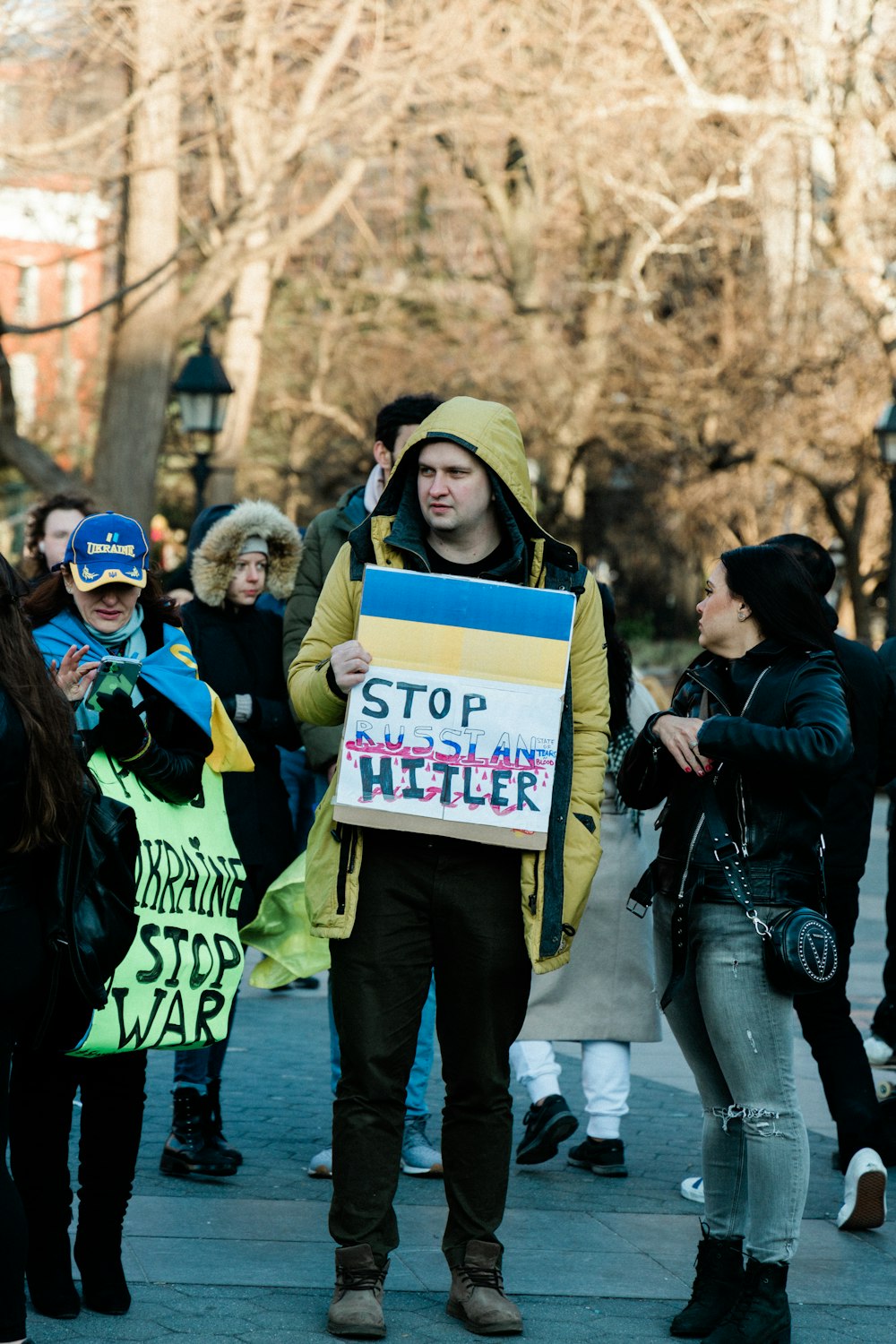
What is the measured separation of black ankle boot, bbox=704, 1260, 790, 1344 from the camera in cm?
432

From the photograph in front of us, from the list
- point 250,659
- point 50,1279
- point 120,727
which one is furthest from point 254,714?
point 50,1279

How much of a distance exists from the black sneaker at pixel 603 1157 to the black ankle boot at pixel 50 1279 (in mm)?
2168

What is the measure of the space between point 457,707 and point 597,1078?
2.12 metres

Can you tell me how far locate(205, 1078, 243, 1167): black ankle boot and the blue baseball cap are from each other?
76.2 inches

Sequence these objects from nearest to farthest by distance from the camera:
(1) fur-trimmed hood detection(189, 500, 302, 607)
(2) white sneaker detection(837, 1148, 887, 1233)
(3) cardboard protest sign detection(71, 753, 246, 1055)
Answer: (3) cardboard protest sign detection(71, 753, 246, 1055) → (2) white sneaker detection(837, 1148, 887, 1233) → (1) fur-trimmed hood detection(189, 500, 302, 607)

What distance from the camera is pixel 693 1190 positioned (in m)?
5.73

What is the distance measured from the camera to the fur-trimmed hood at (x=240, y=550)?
6078mm

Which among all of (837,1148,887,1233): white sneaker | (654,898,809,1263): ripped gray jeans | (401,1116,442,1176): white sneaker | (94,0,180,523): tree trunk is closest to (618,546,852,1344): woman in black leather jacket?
(654,898,809,1263): ripped gray jeans

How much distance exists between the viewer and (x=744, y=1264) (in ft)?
15.4

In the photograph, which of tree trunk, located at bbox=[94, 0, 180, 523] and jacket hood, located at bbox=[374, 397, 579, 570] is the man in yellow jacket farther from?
tree trunk, located at bbox=[94, 0, 180, 523]

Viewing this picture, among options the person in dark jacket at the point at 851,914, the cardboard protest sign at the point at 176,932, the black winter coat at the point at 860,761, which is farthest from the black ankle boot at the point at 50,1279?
the black winter coat at the point at 860,761

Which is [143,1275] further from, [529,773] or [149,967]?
[529,773]

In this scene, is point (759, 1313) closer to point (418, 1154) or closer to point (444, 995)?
point (444, 995)

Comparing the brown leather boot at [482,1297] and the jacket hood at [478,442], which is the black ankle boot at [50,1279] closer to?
the brown leather boot at [482,1297]
